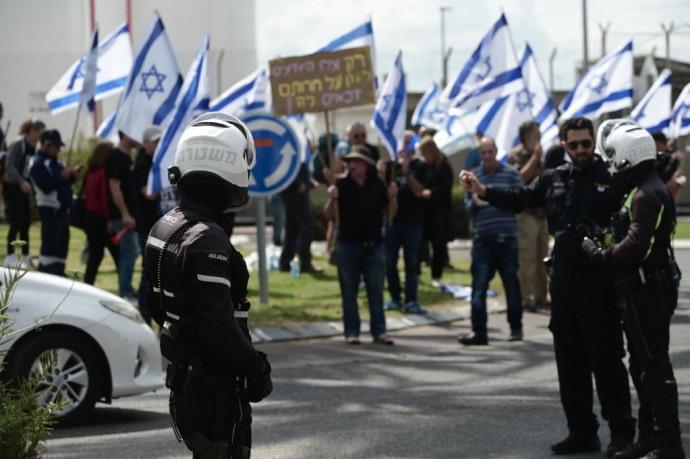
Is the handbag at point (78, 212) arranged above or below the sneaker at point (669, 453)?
above

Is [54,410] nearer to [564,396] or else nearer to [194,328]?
[194,328]

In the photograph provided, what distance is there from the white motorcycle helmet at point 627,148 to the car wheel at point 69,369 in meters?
3.55

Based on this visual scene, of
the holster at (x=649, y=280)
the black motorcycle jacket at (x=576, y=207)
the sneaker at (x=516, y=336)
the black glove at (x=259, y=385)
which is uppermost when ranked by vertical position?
the black motorcycle jacket at (x=576, y=207)

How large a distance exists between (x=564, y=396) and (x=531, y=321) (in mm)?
6608

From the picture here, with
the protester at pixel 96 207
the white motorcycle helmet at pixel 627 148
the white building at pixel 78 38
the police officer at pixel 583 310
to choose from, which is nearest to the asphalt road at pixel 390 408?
the police officer at pixel 583 310

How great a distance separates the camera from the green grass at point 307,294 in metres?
13.8

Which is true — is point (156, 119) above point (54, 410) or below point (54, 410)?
above

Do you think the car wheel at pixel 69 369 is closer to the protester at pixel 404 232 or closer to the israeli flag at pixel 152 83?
the israeli flag at pixel 152 83

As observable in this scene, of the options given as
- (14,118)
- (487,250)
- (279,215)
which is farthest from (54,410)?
(14,118)

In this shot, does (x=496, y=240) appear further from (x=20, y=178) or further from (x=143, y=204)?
(x=20, y=178)

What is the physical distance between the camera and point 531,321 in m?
14.0

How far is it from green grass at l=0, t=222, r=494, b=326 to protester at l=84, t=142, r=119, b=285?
0.84 meters

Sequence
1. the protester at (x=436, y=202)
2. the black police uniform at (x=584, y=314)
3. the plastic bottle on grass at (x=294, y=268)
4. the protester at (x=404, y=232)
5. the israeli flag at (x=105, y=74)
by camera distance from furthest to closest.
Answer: the israeli flag at (x=105, y=74) → the plastic bottle on grass at (x=294, y=268) → the protester at (x=436, y=202) → the protester at (x=404, y=232) → the black police uniform at (x=584, y=314)

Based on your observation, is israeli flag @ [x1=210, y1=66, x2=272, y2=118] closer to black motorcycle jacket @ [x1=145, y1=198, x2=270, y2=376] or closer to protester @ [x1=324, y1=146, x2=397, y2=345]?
protester @ [x1=324, y1=146, x2=397, y2=345]
